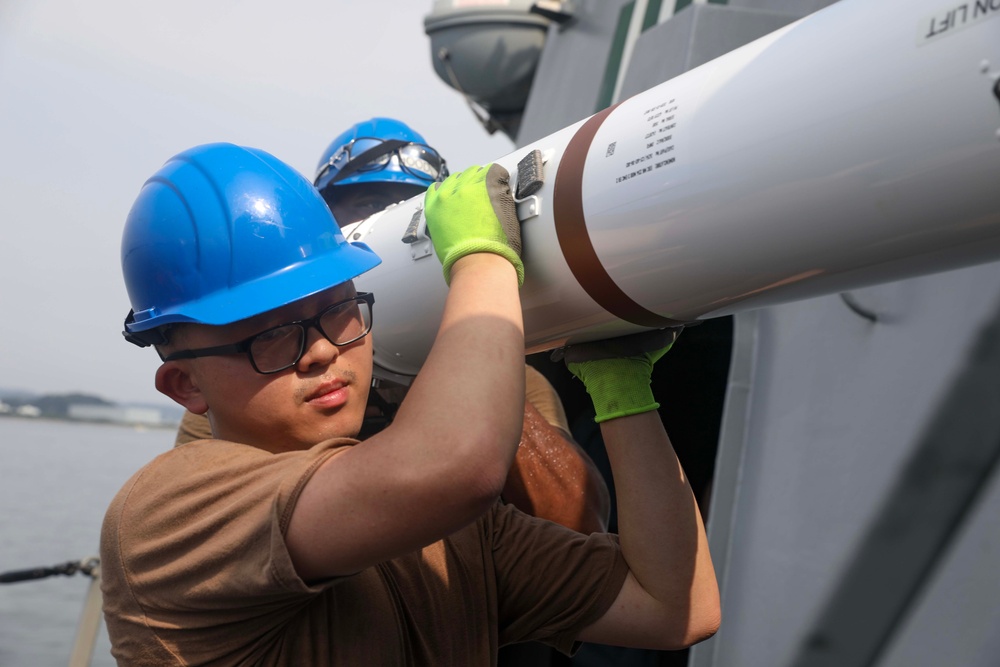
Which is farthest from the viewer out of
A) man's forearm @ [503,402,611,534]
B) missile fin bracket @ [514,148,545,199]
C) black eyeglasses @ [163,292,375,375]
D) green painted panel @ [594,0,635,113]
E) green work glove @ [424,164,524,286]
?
green painted panel @ [594,0,635,113]

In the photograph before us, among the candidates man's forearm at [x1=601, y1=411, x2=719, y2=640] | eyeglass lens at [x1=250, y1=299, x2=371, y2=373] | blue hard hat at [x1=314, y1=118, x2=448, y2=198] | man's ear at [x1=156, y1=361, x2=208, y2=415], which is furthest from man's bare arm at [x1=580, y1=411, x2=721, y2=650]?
blue hard hat at [x1=314, y1=118, x2=448, y2=198]

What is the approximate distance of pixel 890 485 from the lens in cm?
190

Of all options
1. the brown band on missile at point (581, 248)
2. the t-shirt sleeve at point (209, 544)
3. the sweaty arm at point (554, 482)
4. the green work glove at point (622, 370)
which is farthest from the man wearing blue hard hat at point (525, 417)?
the t-shirt sleeve at point (209, 544)

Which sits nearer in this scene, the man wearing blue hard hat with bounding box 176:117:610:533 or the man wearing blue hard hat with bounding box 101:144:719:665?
the man wearing blue hard hat with bounding box 101:144:719:665

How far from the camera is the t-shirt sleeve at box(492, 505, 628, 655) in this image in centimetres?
154

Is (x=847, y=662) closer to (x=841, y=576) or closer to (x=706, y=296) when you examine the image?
(x=841, y=576)

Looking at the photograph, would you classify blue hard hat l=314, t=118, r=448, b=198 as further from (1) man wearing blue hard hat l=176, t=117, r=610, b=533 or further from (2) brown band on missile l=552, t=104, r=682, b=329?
(2) brown band on missile l=552, t=104, r=682, b=329

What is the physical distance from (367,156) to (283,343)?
1.82 metres

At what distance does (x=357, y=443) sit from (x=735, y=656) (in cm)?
137

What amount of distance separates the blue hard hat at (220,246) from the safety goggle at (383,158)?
62.1 inches

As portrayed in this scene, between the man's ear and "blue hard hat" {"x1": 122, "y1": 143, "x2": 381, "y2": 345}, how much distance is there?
0.06m

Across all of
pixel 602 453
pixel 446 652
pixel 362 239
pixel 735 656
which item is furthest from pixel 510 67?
pixel 446 652

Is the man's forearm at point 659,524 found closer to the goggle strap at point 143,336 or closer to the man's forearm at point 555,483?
the man's forearm at point 555,483

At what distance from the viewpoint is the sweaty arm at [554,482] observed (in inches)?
80.4
